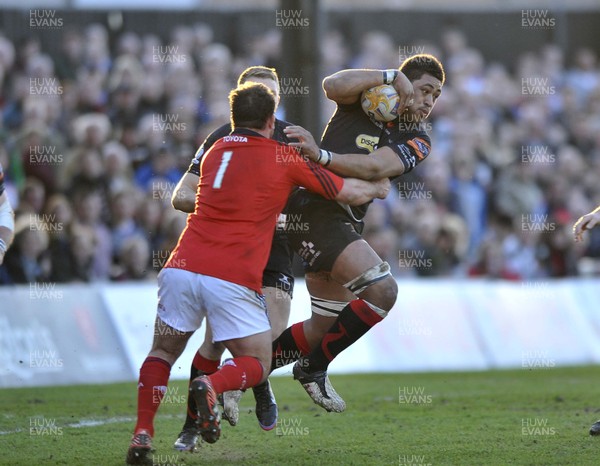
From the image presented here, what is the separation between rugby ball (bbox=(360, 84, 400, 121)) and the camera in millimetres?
8477

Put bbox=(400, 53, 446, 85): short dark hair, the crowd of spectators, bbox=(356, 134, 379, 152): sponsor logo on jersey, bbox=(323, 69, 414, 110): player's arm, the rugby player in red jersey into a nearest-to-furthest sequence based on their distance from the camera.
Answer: the rugby player in red jersey, bbox=(323, 69, 414, 110): player's arm, bbox=(356, 134, 379, 152): sponsor logo on jersey, bbox=(400, 53, 446, 85): short dark hair, the crowd of spectators

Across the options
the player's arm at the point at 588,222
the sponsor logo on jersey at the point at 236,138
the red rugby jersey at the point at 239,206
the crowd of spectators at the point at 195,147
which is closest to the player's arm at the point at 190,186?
the red rugby jersey at the point at 239,206

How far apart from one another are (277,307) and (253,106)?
6.71 ft

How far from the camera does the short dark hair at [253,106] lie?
7.53 m

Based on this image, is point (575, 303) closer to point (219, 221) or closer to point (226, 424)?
point (226, 424)

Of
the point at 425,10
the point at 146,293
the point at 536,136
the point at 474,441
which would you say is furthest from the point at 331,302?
the point at 425,10

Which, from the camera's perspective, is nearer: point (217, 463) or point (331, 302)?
point (217, 463)

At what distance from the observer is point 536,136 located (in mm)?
19609

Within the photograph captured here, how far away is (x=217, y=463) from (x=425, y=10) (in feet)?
48.4

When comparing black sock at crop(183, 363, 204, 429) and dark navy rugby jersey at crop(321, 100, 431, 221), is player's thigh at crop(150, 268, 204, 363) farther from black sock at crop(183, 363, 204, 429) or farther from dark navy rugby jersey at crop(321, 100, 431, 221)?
dark navy rugby jersey at crop(321, 100, 431, 221)

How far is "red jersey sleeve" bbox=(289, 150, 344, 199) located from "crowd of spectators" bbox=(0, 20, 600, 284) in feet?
19.3

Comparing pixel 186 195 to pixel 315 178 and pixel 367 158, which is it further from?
pixel 367 158

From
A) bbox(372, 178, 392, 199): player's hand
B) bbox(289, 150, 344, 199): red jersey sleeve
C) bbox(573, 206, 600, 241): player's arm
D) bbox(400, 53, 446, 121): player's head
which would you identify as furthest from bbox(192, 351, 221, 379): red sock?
bbox(573, 206, 600, 241): player's arm

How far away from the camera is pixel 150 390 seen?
7.49 meters
